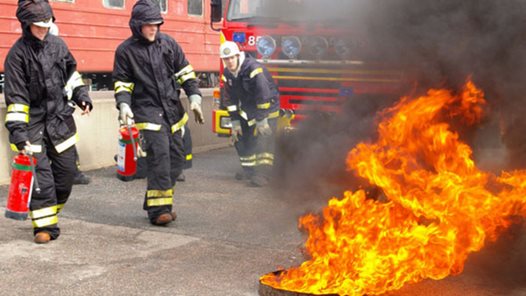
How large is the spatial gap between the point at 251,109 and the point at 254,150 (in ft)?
1.53

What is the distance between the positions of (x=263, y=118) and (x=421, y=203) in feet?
13.9

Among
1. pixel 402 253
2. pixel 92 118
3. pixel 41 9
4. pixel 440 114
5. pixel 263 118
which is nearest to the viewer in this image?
pixel 402 253

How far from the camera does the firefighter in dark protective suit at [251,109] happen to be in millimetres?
8594

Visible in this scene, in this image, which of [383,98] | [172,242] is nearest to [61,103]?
[172,242]

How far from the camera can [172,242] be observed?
595 cm

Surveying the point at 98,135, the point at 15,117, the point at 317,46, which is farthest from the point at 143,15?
the point at 98,135

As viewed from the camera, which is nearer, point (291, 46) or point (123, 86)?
point (123, 86)

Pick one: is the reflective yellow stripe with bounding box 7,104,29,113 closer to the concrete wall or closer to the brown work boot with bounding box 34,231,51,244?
the brown work boot with bounding box 34,231,51,244

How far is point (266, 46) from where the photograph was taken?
29.1ft

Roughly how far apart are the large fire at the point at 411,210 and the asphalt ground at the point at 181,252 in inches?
11.1

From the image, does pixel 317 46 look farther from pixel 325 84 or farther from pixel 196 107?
pixel 196 107

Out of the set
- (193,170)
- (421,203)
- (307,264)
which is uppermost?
(421,203)

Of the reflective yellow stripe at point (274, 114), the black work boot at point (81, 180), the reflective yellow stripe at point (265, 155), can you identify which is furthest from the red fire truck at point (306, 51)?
the black work boot at point (81, 180)

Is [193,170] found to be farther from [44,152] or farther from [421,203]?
[421,203]
